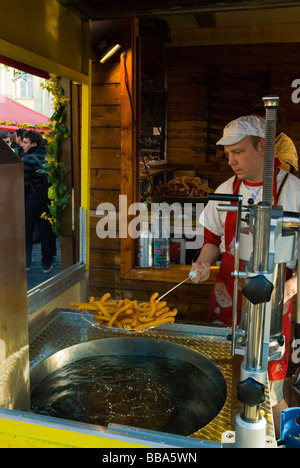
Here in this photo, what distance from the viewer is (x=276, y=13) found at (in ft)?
22.2

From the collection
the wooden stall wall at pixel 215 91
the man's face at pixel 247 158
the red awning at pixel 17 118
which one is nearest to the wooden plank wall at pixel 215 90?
the wooden stall wall at pixel 215 91

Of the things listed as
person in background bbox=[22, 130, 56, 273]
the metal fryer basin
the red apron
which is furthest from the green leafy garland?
person in background bbox=[22, 130, 56, 273]

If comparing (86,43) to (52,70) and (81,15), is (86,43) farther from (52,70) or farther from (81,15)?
(52,70)

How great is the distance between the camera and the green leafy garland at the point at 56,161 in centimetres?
351

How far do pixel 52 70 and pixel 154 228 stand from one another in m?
2.07

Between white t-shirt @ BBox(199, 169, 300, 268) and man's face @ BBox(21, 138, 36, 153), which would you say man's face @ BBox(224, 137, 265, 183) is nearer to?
white t-shirt @ BBox(199, 169, 300, 268)

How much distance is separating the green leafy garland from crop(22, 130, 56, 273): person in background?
261 centimetres

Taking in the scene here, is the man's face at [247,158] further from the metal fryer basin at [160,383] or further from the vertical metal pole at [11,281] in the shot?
A: the vertical metal pole at [11,281]

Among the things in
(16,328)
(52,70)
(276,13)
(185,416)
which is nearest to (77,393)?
(185,416)

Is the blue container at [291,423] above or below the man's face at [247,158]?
below

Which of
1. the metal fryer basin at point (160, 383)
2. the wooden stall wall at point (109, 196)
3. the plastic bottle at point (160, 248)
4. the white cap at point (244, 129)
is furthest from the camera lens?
the plastic bottle at point (160, 248)

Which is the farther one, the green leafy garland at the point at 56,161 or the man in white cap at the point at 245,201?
the green leafy garland at the point at 56,161
